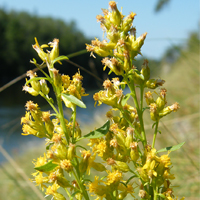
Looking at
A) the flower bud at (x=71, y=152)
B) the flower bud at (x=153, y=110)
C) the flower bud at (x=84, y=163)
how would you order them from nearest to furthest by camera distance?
1. the flower bud at (x=71, y=152)
2. the flower bud at (x=84, y=163)
3. the flower bud at (x=153, y=110)

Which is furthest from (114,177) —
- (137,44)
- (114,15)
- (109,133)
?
(114,15)

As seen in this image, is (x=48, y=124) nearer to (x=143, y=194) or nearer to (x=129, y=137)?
(x=129, y=137)

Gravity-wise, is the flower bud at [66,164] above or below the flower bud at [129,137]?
below

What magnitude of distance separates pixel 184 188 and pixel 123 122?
2.21 m

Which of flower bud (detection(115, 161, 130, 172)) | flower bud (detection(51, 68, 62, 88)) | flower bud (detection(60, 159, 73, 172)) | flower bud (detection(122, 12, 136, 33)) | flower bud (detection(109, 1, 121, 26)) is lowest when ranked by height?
flower bud (detection(115, 161, 130, 172))

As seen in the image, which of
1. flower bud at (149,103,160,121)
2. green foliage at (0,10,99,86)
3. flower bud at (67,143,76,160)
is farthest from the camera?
green foliage at (0,10,99,86)

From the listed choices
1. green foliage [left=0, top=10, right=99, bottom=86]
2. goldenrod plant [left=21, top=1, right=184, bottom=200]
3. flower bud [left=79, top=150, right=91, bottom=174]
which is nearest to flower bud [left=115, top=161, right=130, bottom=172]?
goldenrod plant [left=21, top=1, right=184, bottom=200]

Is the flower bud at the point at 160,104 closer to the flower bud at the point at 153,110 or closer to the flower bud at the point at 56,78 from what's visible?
the flower bud at the point at 153,110

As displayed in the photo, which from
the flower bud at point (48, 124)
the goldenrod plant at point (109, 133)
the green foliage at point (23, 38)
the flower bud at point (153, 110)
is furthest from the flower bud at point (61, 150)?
the green foliage at point (23, 38)

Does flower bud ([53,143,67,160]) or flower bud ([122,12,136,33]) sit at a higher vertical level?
flower bud ([122,12,136,33])

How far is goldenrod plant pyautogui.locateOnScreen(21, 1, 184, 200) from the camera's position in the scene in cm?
84

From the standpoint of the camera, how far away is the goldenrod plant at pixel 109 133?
843 mm

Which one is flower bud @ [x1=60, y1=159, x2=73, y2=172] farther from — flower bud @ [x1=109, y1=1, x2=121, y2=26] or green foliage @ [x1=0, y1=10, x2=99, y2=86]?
green foliage @ [x1=0, y1=10, x2=99, y2=86]

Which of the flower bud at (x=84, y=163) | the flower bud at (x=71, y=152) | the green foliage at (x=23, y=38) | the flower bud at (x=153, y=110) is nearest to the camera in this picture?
the flower bud at (x=71, y=152)
